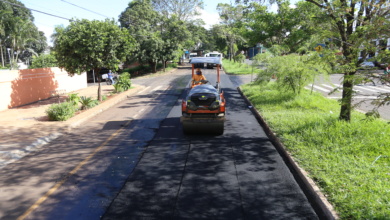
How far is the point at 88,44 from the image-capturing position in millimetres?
14453

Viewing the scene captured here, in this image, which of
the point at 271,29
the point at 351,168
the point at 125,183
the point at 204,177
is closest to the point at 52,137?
the point at 125,183

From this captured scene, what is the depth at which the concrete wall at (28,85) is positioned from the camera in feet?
47.6

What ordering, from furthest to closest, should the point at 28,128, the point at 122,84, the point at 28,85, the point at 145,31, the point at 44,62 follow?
the point at 145,31, the point at 44,62, the point at 122,84, the point at 28,85, the point at 28,128

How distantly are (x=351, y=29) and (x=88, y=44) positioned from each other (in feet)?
39.8

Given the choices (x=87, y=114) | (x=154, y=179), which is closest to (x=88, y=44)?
(x=87, y=114)

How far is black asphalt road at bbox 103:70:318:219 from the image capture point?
4605 millimetres

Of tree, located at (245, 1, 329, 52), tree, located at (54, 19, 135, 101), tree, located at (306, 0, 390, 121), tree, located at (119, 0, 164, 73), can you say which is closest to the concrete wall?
tree, located at (54, 19, 135, 101)

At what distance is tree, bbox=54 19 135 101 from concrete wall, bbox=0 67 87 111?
2.51m

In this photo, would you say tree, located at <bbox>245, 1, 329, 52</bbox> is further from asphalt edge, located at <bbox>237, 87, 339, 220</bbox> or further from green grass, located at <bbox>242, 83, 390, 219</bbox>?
asphalt edge, located at <bbox>237, 87, 339, 220</bbox>

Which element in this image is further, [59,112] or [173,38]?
[173,38]

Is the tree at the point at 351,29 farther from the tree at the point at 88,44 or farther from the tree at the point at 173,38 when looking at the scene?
the tree at the point at 173,38

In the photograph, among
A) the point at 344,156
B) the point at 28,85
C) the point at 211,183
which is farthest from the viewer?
the point at 28,85

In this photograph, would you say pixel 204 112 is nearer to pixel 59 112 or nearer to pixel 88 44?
pixel 59 112

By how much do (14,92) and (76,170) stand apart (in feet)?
37.9
